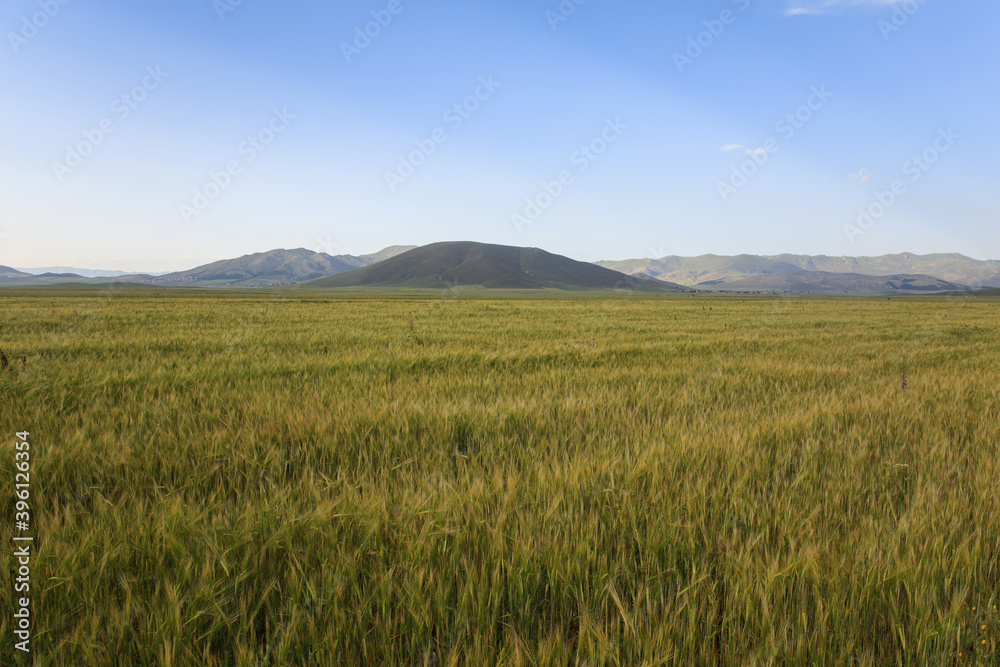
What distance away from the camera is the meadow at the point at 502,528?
137 cm

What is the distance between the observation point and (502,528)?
1955 mm

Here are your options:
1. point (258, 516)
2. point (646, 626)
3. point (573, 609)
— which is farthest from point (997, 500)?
point (258, 516)

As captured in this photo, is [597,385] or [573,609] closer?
[573,609]

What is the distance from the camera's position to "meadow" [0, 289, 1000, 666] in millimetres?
1373

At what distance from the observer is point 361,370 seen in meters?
6.19

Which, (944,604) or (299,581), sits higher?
(299,581)

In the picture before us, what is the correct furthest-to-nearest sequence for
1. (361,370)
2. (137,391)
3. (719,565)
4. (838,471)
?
(361,370) → (137,391) → (838,471) → (719,565)

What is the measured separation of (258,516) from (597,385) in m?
4.11

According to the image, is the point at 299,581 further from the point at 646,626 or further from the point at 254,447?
the point at 254,447

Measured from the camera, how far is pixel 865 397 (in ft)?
15.4

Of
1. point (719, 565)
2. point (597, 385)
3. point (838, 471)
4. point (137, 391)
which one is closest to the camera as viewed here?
point (719, 565)

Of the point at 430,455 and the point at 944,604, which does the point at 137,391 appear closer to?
the point at 430,455

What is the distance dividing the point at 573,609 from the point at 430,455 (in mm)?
1607

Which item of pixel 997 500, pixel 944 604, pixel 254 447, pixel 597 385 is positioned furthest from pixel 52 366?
pixel 997 500
